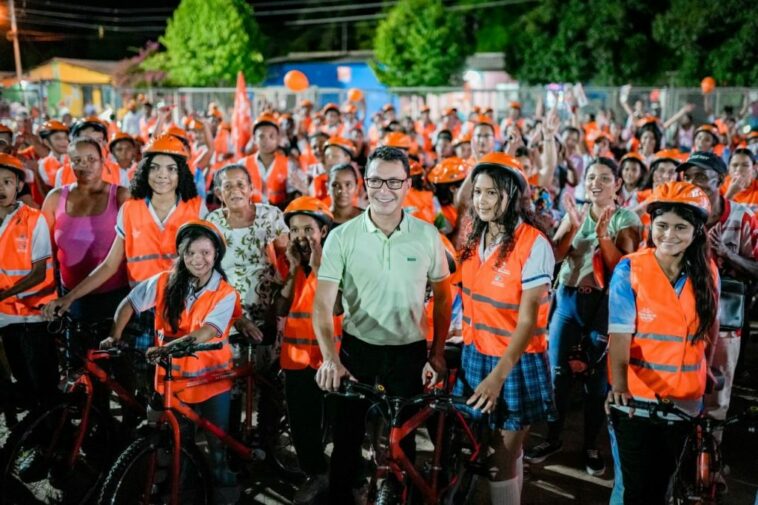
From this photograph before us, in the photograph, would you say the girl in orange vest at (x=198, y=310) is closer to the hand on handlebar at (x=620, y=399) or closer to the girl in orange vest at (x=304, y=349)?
the girl in orange vest at (x=304, y=349)

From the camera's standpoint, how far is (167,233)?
4852mm

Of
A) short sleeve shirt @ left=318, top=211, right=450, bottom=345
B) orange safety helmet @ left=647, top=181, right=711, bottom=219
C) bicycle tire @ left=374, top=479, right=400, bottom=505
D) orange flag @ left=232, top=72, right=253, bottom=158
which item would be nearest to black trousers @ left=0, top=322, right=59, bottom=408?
short sleeve shirt @ left=318, top=211, right=450, bottom=345

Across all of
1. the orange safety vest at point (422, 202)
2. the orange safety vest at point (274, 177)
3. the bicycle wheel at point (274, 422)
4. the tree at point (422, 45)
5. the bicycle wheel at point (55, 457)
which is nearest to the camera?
the bicycle wheel at point (55, 457)

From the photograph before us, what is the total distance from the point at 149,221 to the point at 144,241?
0.14 m

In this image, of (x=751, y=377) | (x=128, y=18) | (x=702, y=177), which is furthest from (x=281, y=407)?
(x=128, y=18)

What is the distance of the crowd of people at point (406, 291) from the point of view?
3.51 meters

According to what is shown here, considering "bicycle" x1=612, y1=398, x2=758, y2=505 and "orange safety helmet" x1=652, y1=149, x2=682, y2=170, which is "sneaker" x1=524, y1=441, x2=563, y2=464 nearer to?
"bicycle" x1=612, y1=398, x2=758, y2=505

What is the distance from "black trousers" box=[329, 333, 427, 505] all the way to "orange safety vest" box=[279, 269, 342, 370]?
19.2 inches

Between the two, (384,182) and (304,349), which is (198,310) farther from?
(384,182)

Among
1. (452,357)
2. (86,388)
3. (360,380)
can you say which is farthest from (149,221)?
(452,357)

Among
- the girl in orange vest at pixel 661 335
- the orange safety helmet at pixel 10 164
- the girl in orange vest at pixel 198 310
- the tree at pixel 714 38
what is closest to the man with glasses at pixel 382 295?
the girl in orange vest at pixel 198 310

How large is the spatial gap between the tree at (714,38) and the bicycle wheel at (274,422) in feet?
92.2

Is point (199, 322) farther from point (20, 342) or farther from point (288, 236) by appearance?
point (20, 342)

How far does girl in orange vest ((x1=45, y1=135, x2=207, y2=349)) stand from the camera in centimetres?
479
